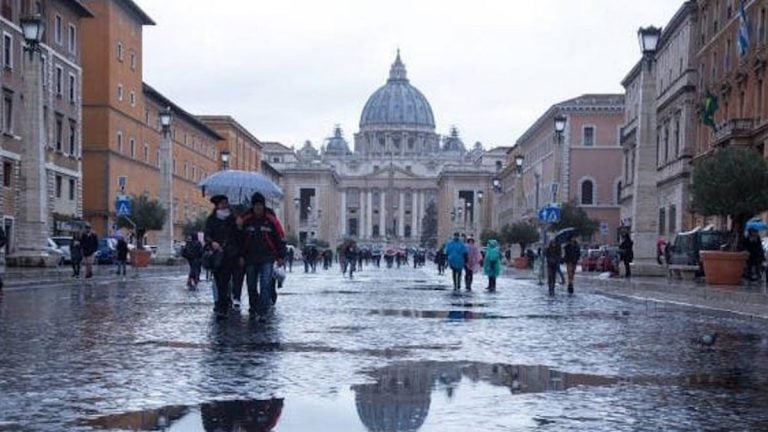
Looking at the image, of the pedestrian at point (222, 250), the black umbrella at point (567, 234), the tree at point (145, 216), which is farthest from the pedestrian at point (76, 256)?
the tree at point (145, 216)

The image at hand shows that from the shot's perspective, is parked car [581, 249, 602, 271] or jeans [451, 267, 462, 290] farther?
parked car [581, 249, 602, 271]

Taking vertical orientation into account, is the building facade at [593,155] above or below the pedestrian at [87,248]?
above

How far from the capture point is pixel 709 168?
3428 cm

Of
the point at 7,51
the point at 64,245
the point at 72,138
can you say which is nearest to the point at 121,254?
the point at 64,245

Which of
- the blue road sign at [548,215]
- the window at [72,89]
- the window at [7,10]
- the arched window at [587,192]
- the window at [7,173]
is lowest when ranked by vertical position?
the blue road sign at [548,215]

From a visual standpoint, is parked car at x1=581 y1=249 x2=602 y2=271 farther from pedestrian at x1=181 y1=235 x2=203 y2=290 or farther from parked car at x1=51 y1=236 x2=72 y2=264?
pedestrian at x1=181 y1=235 x2=203 y2=290

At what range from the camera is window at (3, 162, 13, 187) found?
50.4m

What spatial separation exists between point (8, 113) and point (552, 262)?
32765mm

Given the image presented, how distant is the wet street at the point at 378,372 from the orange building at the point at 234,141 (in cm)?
8637

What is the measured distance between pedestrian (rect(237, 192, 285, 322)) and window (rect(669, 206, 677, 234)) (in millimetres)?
51732

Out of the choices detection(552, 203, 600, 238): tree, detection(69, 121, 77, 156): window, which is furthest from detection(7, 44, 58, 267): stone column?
detection(552, 203, 600, 238): tree

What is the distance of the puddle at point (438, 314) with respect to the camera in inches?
631

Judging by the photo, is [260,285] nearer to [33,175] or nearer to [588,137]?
[33,175]

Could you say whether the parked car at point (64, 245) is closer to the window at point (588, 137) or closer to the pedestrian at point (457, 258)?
the pedestrian at point (457, 258)
